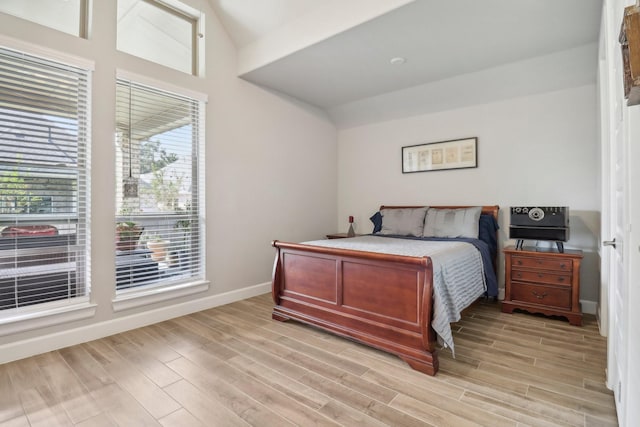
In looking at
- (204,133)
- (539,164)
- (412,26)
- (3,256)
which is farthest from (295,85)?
(3,256)

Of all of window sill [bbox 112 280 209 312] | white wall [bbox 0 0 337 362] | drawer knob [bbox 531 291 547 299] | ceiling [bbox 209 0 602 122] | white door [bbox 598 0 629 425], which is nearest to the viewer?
white door [bbox 598 0 629 425]

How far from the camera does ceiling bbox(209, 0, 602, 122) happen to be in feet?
8.20

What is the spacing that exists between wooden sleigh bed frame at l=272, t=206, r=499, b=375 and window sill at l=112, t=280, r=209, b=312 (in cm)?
90

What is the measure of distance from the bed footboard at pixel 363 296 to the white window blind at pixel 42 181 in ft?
5.60

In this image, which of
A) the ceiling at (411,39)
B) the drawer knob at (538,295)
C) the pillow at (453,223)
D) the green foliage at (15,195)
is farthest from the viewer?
the pillow at (453,223)

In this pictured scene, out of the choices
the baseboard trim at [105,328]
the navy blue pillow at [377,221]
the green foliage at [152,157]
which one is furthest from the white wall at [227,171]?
the navy blue pillow at [377,221]

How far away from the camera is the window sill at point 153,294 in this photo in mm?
2865

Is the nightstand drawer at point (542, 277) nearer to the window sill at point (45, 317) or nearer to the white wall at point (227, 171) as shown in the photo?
the white wall at point (227, 171)

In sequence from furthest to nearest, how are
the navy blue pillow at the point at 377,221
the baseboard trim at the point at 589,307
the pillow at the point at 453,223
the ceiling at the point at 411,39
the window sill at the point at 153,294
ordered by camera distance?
the navy blue pillow at the point at 377,221 → the pillow at the point at 453,223 → the baseboard trim at the point at 589,307 → the window sill at the point at 153,294 → the ceiling at the point at 411,39

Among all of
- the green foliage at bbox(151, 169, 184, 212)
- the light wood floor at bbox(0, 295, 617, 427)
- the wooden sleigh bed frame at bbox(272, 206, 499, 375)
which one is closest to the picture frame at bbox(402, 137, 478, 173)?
the light wood floor at bbox(0, 295, 617, 427)

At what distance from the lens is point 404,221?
13.4 feet

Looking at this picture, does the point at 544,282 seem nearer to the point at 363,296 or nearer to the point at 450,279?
the point at 450,279

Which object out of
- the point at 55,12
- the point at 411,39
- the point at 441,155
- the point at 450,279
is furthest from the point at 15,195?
the point at 441,155

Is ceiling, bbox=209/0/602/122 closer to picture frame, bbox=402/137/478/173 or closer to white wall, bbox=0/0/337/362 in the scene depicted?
white wall, bbox=0/0/337/362
